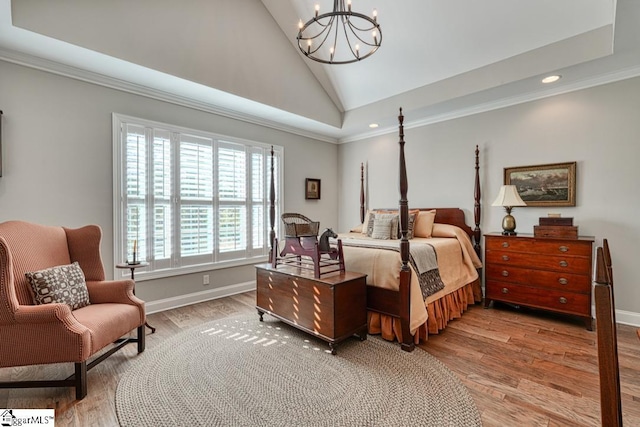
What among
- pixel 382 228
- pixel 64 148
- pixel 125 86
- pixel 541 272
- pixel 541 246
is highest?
pixel 125 86

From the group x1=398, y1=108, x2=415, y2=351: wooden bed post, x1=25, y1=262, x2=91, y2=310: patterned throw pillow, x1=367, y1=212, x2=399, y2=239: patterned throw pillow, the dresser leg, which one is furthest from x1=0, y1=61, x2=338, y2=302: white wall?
the dresser leg

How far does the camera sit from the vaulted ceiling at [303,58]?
8.58 ft

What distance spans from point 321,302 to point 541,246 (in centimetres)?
246

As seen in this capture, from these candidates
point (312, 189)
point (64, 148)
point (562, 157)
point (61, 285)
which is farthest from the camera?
point (312, 189)

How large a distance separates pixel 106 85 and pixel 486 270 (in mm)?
4651

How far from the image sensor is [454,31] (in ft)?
10.6

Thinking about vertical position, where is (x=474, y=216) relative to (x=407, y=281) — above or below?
above

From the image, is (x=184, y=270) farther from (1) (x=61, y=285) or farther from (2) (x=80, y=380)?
(2) (x=80, y=380)

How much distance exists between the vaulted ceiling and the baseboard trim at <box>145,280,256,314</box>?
7.83 ft

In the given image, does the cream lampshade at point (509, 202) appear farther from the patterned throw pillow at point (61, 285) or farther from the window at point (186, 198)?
the patterned throw pillow at point (61, 285)

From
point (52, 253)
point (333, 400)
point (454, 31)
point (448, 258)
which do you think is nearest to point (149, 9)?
point (52, 253)

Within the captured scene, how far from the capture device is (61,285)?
2.22 metres

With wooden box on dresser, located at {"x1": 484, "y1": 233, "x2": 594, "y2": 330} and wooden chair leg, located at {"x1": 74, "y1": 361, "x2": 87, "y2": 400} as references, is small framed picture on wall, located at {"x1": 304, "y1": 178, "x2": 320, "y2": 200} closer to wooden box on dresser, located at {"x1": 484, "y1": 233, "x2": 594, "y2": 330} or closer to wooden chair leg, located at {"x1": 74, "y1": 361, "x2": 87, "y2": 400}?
wooden box on dresser, located at {"x1": 484, "y1": 233, "x2": 594, "y2": 330}

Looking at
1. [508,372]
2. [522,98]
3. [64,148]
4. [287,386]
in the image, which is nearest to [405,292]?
[508,372]
